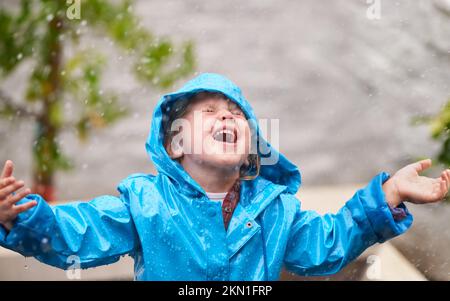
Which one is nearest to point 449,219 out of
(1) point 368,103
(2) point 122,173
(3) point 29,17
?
(1) point 368,103

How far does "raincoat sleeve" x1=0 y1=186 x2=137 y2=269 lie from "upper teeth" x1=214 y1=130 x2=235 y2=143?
0.33m

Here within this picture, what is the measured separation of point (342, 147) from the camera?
647 centimetres

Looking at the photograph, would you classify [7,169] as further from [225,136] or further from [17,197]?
[225,136]

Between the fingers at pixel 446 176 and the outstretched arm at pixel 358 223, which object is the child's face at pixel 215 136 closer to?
the outstretched arm at pixel 358 223

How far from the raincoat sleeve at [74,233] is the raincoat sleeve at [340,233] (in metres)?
0.50

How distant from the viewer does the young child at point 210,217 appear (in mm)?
2139

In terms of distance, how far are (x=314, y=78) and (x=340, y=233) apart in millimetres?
4377

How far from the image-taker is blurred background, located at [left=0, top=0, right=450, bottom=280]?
177 inches

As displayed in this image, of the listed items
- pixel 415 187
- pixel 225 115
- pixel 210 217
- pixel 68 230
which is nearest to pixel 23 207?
pixel 68 230

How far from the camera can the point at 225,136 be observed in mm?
2277

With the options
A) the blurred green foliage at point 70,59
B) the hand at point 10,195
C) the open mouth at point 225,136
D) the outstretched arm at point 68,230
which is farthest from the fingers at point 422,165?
the blurred green foliage at point 70,59

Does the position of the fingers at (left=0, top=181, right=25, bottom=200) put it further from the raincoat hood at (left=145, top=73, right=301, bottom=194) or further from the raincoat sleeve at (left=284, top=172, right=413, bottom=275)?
the raincoat sleeve at (left=284, top=172, right=413, bottom=275)

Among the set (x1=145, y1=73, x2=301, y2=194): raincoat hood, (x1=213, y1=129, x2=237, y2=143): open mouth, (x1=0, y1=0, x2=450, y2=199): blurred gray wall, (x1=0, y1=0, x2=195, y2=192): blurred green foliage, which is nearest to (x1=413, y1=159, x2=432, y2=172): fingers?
(x1=145, y1=73, x2=301, y2=194): raincoat hood
